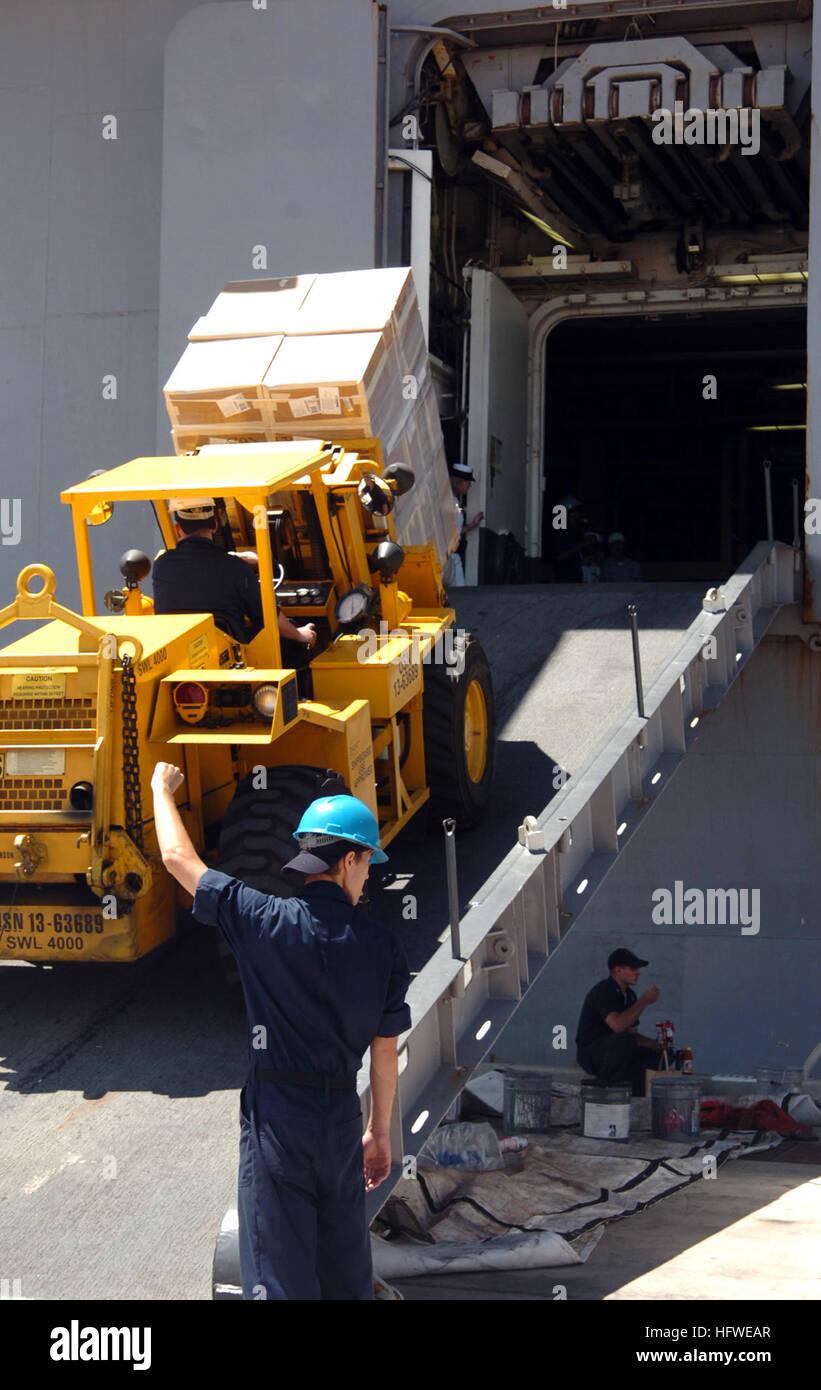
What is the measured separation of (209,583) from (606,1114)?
14.6 feet

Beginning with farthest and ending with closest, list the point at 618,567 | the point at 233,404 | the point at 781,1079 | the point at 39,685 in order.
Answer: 1. the point at 618,567
2. the point at 781,1079
3. the point at 233,404
4. the point at 39,685

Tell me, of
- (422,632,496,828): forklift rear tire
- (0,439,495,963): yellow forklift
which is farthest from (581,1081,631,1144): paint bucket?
(0,439,495,963): yellow forklift

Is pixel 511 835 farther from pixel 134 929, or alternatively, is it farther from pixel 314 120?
pixel 314 120

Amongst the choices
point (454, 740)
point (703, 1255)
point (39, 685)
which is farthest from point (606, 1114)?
point (39, 685)

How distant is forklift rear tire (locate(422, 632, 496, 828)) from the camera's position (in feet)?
27.8

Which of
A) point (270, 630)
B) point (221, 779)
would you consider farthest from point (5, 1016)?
point (270, 630)

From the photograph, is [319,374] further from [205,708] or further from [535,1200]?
[535,1200]

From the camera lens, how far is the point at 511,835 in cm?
876

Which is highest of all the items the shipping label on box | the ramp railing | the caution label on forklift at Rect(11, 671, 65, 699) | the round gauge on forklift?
the shipping label on box

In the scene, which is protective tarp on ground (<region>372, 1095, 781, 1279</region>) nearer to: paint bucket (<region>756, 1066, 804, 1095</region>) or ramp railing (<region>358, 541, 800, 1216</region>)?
paint bucket (<region>756, 1066, 804, 1095</region>)

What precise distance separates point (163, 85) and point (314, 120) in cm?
183

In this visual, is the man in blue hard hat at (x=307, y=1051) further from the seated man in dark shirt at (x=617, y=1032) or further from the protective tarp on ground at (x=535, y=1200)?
the seated man in dark shirt at (x=617, y=1032)

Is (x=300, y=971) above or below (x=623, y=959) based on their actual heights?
above

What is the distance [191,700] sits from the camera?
659 centimetres
